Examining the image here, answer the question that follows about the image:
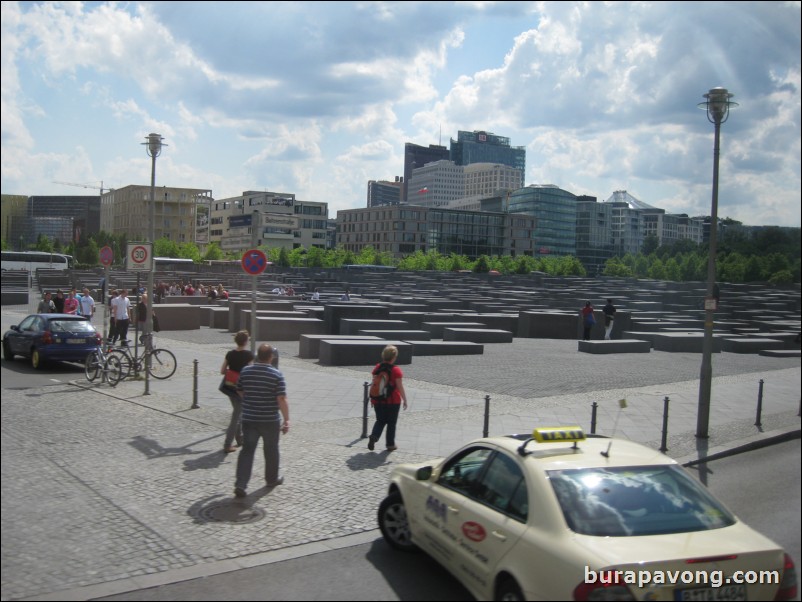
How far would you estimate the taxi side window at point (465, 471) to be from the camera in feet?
17.9

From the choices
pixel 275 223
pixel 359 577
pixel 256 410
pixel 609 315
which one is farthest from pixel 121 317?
pixel 275 223

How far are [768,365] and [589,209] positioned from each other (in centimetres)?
14847

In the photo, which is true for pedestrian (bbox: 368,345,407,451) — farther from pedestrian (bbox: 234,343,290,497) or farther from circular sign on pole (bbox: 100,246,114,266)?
circular sign on pole (bbox: 100,246,114,266)

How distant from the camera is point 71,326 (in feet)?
52.5

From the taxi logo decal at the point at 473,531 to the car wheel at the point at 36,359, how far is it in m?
10.8

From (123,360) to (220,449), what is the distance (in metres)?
7.24

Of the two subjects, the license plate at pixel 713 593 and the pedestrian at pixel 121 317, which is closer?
the license plate at pixel 713 593

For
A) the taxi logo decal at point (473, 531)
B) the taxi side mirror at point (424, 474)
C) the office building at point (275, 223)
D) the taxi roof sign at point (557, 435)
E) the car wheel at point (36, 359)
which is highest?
the office building at point (275, 223)

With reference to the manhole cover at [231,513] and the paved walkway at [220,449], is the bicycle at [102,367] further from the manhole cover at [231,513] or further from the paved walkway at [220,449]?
the manhole cover at [231,513]

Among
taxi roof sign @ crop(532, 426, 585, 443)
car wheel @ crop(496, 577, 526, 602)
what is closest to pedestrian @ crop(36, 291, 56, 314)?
taxi roof sign @ crop(532, 426, 585, 443)

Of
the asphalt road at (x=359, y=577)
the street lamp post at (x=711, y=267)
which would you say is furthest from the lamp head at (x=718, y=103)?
the asphalt road at (x=359, y=577)

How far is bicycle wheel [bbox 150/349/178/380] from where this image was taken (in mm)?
16469

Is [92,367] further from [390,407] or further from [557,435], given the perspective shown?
[557,435]

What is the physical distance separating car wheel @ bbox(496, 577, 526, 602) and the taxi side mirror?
1576mm
